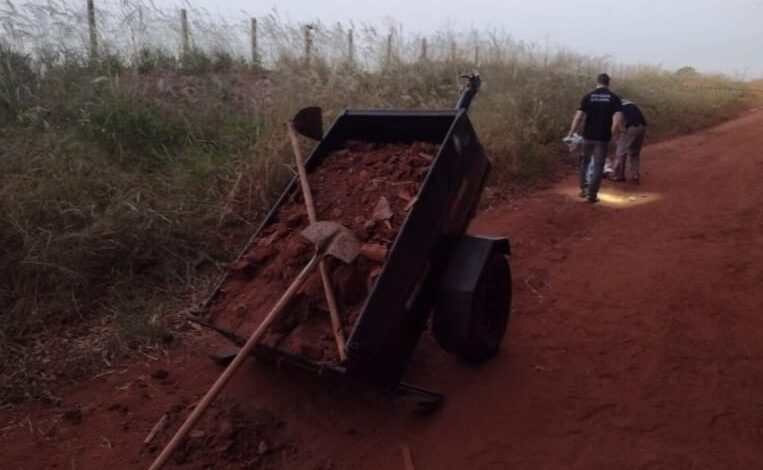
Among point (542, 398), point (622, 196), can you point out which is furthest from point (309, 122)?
point (622, 196)

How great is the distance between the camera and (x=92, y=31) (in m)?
8.59

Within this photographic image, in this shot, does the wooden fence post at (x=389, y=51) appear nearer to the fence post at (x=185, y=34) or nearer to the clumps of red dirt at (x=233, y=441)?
the fence post at (x=185, y=34)

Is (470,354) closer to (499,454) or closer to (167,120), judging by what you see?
(499,454)

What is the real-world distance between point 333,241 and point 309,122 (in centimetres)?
119

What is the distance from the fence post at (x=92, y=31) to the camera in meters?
8.53

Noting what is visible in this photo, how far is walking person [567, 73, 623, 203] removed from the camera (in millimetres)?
8477

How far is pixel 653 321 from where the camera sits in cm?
461

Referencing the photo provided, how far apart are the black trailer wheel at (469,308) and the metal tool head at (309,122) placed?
3.97ft

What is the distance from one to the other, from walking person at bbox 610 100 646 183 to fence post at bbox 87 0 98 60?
7339 mm

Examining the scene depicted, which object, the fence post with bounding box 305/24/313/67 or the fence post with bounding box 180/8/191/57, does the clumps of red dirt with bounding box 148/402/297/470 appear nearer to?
the fence post with bounding box 305/24/313/67

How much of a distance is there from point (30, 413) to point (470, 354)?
8.09 feet

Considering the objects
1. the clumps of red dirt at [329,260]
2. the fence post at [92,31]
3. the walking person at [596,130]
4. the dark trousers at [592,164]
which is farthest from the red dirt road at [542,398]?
the fence post at [92,31]

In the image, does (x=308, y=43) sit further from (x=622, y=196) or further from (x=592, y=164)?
(x=622, y=196)

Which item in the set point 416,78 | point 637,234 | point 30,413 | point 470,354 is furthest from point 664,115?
point 30,413
